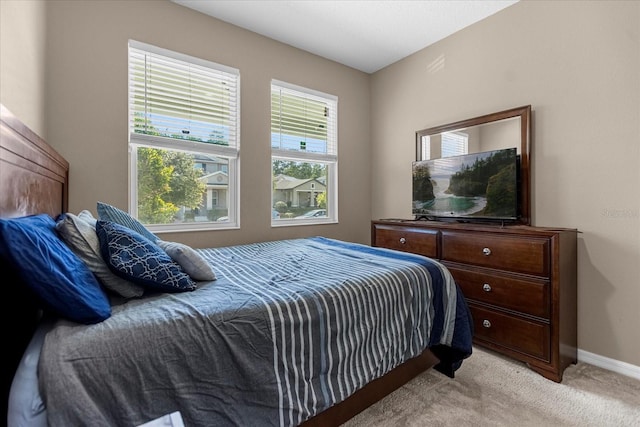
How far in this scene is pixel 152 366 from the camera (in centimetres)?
93

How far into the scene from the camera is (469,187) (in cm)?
271

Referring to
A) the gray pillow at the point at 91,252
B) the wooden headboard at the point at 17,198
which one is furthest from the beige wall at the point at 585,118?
the wooden headboard at the point at 17,198

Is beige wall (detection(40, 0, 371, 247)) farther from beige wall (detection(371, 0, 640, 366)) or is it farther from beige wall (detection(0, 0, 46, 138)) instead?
beige wall (detection(371, 0, 640, 366))

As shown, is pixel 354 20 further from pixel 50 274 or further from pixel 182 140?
pixel 50 274

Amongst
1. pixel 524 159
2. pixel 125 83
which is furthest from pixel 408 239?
pixel 125 83

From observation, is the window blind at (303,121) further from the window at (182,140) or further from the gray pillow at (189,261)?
the gray pillow at (189,261)

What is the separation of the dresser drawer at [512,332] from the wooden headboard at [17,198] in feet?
8.56

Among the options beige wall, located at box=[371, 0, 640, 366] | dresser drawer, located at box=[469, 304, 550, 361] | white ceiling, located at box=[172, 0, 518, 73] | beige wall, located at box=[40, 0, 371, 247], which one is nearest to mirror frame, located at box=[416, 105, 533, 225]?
beige wall, located at box=[371, 0, 640, 366]

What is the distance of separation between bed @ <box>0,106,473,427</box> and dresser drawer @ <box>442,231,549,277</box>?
0.61m

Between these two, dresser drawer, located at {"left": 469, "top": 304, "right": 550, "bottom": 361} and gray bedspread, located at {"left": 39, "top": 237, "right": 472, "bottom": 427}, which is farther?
dresser drawer, located at {"left": 469, "top": 304, "right": 550, "bottom": 361}

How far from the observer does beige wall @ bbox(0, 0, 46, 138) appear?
1314 mm

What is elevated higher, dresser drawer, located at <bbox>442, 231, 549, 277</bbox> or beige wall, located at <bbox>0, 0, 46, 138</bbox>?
beige wall, located at <bbox>0, 0, 46, 138</bbox>

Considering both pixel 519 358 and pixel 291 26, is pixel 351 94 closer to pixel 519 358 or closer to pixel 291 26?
pixel 291 26

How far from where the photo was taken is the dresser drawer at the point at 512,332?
205cm
